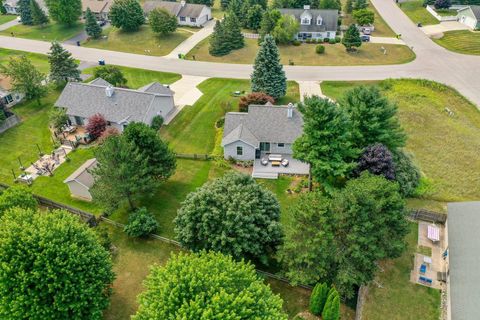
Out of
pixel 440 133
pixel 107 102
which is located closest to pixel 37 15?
pixel 107 102

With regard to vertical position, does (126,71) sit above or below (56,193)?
above

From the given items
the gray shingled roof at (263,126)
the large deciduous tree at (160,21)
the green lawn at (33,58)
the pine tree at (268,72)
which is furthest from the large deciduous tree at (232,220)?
the large deciduous tree at (160,21)

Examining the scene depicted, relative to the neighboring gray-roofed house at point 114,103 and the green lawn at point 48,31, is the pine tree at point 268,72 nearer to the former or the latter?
the neighboring gray-roofed house at point 114,103

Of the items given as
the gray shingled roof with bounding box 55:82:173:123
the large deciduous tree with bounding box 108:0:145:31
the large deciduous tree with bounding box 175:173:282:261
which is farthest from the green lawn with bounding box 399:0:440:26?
the large deciduous tree with bounding box 175:173:282:261

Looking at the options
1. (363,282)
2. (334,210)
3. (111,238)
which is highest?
(334,210)

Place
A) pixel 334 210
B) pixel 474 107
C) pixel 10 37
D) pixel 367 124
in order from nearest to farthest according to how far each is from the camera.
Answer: pixel 334 210
pixel 367 124
pixel 474 107
pixel 10 37

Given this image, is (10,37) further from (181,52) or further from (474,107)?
(474,107)

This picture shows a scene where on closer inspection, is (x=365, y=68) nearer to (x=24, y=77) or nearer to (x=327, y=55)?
(x=327, y=55)

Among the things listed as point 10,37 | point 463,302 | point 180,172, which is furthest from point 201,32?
point 463,302
